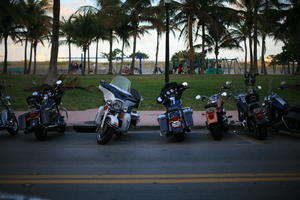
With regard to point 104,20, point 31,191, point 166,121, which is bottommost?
→ point 31,191

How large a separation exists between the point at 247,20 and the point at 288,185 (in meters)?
37.9

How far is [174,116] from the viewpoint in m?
7.98

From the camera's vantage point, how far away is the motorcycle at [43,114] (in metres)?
8.22

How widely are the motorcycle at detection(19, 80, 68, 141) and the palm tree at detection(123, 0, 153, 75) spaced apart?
22.1m

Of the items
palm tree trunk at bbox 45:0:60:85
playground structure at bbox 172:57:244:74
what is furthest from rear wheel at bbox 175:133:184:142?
playground structure at bbox 172:57:244:74

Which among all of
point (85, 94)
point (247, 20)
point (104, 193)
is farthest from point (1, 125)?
point (247, 20)

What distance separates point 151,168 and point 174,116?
2.38m

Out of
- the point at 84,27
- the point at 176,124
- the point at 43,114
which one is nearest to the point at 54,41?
the point at 43,114

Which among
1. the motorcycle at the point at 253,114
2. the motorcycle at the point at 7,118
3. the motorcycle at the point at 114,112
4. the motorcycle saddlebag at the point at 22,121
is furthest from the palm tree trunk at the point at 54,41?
the motorcycle at the point at 253,114

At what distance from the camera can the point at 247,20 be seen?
40156 millimetres

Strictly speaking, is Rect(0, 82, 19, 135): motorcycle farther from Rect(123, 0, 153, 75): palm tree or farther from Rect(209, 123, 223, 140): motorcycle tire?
Rect(123, 0, 153, 75): palm tree

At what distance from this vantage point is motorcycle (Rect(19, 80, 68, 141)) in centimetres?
822

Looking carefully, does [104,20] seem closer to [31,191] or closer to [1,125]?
[1,125]

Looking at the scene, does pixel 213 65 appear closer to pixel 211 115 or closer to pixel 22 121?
pixel 211 115
